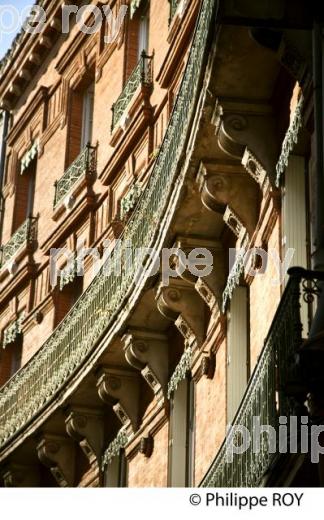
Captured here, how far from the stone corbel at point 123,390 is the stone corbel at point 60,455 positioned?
2.65 meters

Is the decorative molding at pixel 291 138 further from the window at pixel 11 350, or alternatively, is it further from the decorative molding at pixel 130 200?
the window at pixel 11 350

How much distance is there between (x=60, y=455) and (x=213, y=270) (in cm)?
692

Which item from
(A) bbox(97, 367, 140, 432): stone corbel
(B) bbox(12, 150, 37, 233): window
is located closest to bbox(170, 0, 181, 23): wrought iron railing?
(A) bbox(97, 367, 140, 432): stone corbel

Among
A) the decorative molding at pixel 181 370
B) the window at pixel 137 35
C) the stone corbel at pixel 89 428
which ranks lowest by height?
the decorative molding at pixel 181 370

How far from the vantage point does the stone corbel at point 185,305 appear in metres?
21.1

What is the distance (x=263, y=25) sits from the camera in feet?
52.1

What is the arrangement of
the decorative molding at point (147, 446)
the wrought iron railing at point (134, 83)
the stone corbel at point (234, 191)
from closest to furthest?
the stone corbel at point (234, 191), the decorative molding at point (147, 446), the wrought iron railing at point (134, 83)

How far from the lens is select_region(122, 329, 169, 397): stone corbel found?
22.5m

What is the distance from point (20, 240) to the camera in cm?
3167

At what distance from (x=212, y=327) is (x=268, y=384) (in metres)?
5.83

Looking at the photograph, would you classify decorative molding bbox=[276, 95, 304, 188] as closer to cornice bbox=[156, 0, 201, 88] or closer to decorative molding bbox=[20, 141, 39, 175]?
cornice bbox=[156, 0, 201, 88]

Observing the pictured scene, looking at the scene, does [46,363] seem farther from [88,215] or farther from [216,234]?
[216,234]

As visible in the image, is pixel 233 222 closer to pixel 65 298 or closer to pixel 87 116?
pixel 65 298

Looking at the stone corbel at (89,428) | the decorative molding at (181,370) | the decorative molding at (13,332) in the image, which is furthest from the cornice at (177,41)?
the decorative molding at (13,332)
